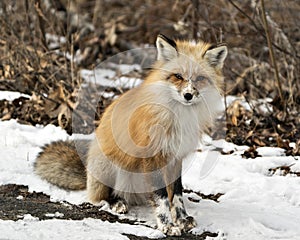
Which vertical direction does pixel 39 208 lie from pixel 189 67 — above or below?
below

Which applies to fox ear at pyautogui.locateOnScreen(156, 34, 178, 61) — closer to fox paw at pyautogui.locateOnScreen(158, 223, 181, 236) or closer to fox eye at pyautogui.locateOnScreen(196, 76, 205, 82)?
fox eye at pyautogui.locateOnScreen(196, 76, 205, 82)

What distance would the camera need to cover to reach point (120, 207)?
4.78m

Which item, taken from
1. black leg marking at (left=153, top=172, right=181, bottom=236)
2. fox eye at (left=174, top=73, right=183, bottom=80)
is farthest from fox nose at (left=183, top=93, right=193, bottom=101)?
black leg marking at (left=153, top=172, right=181, bottom=236)

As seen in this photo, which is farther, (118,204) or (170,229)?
(118,204)

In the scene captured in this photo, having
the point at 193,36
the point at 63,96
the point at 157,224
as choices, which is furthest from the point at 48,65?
the point at 157,224

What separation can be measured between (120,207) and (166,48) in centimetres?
145

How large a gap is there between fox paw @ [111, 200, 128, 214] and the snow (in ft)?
0.26

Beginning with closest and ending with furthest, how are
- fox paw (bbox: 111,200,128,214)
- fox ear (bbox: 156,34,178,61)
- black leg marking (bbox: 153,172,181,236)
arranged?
black leg marking (bbox: 153,172,181,236) → fox ear (bbox: 156,34,178,61) → fox paw (bbox: 111,200,128,214)

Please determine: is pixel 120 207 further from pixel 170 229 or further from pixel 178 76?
pixel 178 76

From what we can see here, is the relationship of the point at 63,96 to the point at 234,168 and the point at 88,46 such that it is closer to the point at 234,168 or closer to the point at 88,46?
the point at 234,168

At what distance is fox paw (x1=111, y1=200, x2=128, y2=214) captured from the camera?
4.76 m

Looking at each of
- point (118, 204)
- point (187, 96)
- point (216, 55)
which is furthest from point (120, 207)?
point (216, 55)

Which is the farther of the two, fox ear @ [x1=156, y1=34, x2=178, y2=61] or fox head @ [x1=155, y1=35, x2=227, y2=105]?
fox ear @ [x1=156, y1=34, x2=178, y2=61]

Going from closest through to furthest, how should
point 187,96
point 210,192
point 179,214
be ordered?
point 187,96
point 179,214
point 210,192
